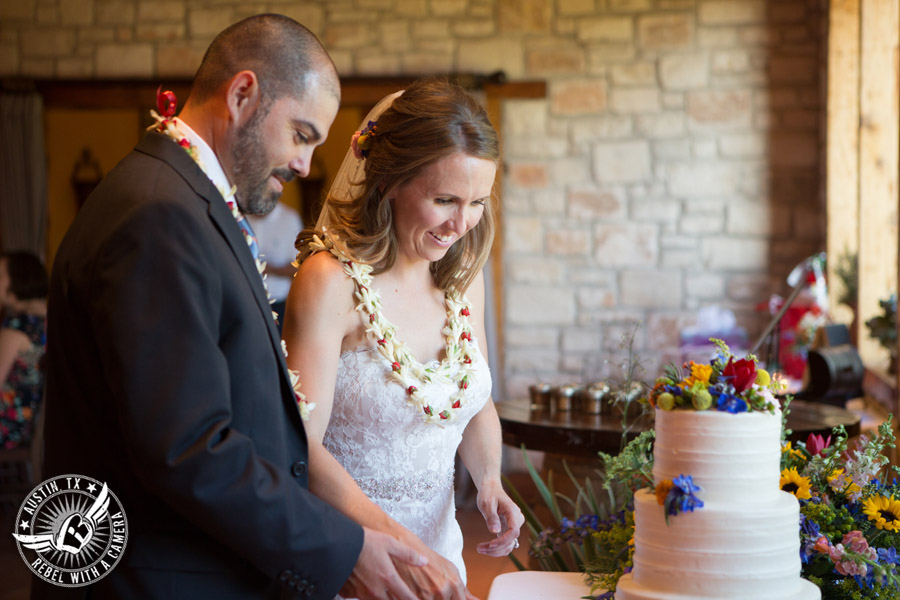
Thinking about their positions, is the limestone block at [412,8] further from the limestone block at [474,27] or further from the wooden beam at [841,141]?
the wooden beam at [841,141]

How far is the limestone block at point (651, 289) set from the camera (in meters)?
6.61

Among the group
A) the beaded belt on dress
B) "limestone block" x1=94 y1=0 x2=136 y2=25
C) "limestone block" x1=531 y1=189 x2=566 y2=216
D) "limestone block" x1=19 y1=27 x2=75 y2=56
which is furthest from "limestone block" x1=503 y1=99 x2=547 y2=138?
the beaded belt on dress

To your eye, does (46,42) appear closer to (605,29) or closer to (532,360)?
(605,29)

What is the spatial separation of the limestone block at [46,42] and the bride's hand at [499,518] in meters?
6.18

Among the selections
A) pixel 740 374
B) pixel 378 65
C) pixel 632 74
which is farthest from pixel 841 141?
pixel 740 374

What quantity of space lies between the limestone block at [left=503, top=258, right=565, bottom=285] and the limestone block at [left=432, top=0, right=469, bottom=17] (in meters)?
1.87

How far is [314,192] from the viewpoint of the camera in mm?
7258

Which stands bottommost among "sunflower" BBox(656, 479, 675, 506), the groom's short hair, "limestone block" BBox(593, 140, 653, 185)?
"sunflower" BBox(656, 479, 675, 506)

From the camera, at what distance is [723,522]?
145cm

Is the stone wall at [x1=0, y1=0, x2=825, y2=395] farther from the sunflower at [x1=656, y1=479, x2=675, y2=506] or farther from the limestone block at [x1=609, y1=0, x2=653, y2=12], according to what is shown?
the sunflower at [x1=656, y1=479, x2=675, y2=506]

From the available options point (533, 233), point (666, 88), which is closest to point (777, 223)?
point (666, 88)

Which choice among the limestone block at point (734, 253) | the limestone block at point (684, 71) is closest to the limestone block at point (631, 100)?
the limestone block at point (684, 71)

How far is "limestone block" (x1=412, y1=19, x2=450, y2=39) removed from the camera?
6738mm

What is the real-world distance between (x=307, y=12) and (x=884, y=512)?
6041 mm
